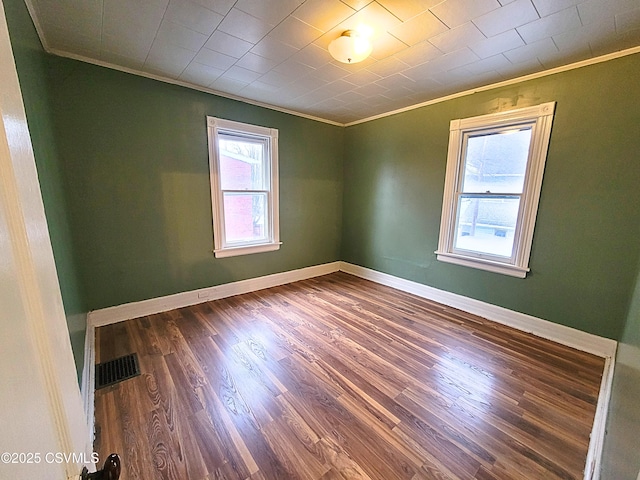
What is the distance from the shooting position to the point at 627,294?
7.04 ft

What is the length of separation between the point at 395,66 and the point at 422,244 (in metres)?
2.09

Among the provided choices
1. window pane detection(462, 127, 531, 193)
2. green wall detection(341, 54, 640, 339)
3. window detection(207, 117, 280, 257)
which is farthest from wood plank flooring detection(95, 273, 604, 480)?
window pane detection(462, 127, 531, 193)

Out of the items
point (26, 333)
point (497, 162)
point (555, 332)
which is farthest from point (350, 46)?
point (555, 332)

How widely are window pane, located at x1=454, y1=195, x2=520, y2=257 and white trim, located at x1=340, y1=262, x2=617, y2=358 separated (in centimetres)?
62

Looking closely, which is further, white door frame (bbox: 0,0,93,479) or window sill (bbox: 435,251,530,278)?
window sill (bbox: 435,251,530,278)

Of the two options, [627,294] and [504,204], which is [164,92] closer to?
[504,204]

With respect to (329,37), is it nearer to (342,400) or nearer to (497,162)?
(497,162)

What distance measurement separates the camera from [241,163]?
11.2 feet

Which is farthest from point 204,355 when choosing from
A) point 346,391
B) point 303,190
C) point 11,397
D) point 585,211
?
point 585,211

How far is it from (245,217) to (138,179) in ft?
4.12

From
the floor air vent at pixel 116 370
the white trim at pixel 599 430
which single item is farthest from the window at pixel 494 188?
the floor air vent at pixel 116 370

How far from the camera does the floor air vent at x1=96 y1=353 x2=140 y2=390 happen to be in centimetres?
188

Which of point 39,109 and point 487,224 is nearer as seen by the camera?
point 39,109

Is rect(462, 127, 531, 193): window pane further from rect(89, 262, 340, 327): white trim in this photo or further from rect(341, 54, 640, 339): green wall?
rect(89, 262, 340, 327): white trim
